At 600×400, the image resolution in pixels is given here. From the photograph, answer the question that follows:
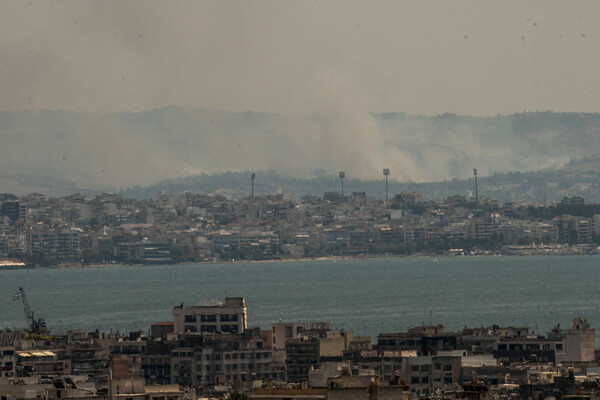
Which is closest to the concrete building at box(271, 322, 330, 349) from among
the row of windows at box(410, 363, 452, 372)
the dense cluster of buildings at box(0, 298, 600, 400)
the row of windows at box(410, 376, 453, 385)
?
the dense cluster of buildings at box(0, 298, 600, 400)

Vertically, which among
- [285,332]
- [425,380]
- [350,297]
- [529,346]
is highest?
[350,297]

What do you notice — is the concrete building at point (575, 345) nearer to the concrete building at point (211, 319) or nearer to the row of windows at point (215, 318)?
the concrete building at point (211, 319)

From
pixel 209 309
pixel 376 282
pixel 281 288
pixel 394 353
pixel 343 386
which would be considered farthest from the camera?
pixel 376 282

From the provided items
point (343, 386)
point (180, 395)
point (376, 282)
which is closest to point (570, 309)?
point (376, 282)

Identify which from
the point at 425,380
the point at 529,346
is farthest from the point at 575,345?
the point at 425,380

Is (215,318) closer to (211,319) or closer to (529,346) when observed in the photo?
(211,319)

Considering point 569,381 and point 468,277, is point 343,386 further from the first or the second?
point 468,277
